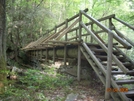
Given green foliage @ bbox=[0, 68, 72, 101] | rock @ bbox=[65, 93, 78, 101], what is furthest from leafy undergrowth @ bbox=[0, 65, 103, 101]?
rock @ bbox=[65, 93, 78, 101]

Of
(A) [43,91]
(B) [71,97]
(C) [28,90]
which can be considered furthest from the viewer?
(A) [43,91]

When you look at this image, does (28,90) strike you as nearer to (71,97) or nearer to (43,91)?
(43,91)

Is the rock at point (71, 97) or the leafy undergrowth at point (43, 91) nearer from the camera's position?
the leafy undergrowth at point (43, 91)

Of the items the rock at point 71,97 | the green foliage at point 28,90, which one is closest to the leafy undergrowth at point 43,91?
the green foliage at point 28,90

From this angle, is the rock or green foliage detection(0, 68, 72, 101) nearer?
green foliage detection(0, 68, 72, 101)

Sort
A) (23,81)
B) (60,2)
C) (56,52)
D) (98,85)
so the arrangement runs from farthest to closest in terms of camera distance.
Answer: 1. (60,2)
2. (56,52)
3. (98,85)
4. (23,81)

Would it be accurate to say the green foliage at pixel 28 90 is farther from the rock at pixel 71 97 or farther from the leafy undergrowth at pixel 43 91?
the rock at pixel 71 97

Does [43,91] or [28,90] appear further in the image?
[43,91]

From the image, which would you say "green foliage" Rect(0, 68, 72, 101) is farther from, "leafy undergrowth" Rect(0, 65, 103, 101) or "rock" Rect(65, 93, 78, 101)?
"rock" Rect(65, 93, 78, 101)

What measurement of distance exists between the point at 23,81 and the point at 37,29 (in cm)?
979

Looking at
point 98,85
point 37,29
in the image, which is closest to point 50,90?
point 98,85

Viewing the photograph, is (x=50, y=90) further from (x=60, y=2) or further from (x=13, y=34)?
(x=60, y=2)

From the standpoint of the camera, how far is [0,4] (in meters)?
3.98

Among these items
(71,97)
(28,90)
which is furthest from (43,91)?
(71,97)
